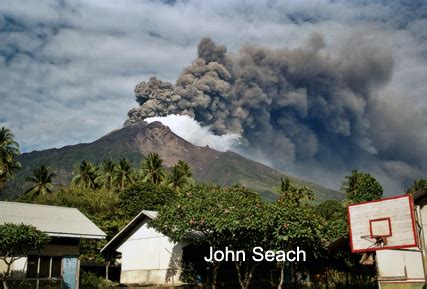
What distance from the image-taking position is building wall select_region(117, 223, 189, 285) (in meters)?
33.9

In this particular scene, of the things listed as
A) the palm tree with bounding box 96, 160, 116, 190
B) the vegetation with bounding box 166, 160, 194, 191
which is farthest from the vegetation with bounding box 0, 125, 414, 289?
the palm tree with bounding box 96, 160, 116, 190

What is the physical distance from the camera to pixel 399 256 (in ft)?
86.8

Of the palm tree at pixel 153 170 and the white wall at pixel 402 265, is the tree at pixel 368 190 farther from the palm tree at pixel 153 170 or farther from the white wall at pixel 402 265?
the palm tree at pixel 153 170

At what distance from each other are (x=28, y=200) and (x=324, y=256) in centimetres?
3933

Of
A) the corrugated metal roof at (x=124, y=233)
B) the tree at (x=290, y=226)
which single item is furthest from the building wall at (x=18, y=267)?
the tree at (x=290, y=226)

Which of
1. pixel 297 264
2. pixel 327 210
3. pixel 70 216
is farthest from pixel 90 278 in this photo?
pixel 327 210

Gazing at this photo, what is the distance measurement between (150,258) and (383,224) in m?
18.9

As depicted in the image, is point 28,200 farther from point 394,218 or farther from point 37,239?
point 394,218

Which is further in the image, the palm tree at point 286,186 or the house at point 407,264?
the palm tree at point 286,186

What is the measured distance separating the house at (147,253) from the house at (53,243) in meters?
6.30

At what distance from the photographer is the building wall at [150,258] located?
3388 cm

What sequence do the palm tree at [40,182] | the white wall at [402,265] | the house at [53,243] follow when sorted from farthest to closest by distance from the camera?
the palm tree at [40,182]
the house at [53,243]
the white wall at [402,265]

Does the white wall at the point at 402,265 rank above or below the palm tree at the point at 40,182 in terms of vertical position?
below

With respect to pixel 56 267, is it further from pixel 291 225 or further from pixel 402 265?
pixel 402 265
